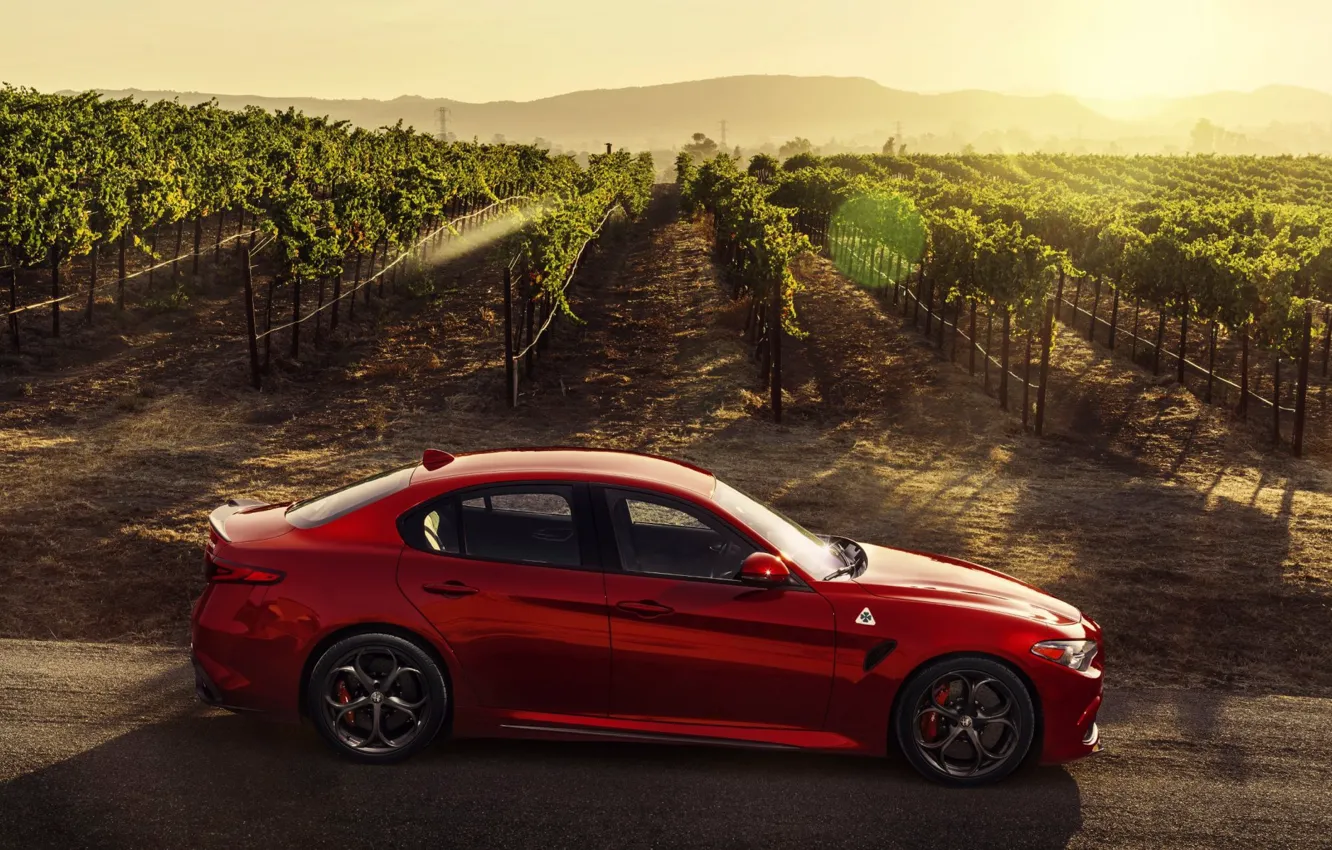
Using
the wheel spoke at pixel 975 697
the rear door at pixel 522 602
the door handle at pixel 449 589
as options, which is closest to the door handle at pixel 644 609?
the rear door at pixel 522 602

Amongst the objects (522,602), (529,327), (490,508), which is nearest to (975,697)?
(522,602)

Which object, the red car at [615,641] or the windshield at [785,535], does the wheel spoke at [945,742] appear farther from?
the windshield at [785,535]

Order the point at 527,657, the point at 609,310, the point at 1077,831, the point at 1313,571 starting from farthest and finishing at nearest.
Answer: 1. the point at 609,310
2. the point at 1313,571
3. the point at 527,657
4. the point at 1077,831

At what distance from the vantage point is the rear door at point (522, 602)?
6.21 metres

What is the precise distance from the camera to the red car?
620 cm

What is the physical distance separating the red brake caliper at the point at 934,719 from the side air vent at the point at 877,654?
0.34 meters

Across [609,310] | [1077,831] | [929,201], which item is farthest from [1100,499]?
[929,201]

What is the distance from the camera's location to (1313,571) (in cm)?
1329

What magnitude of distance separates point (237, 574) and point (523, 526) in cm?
152

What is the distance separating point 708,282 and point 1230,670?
34.3 m

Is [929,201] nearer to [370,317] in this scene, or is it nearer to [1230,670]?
[370,317]

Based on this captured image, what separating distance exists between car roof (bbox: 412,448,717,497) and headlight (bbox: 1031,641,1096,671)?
6.30ft

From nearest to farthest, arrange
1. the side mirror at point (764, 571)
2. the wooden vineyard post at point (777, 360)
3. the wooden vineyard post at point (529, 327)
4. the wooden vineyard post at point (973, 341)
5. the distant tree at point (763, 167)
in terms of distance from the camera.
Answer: the side mirror at point (764, 571) < the wooden vineyard post at point (777, 360) < the wooden vineyard post at point (529, 327) < the wooden vineyard post at point (973, 341) < the distant tree at point (763, 167)

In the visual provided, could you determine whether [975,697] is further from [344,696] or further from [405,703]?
[344,696]
